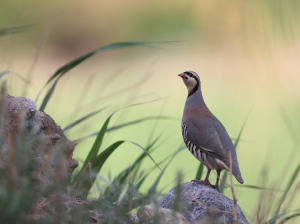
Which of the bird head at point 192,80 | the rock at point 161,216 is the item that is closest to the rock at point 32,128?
the rock at point 161,216

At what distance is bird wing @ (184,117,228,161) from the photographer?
→ 1.52 m

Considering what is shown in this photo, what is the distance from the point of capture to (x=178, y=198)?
22.2 inches

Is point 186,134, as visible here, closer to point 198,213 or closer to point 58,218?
point 198,213

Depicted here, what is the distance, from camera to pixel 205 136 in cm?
157

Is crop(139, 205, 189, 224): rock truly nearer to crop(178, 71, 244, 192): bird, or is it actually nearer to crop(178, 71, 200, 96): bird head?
crop(178, 71, 244, 192): bird

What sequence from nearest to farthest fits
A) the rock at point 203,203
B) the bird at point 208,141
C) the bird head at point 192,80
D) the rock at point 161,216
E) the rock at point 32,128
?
the rock at point 161,216, the rock at point 32,128, the rock at point 203,203, the bird at point 208,141, the bird head at point 192,80

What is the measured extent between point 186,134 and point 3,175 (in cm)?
112

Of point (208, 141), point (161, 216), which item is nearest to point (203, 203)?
point (208, 141)

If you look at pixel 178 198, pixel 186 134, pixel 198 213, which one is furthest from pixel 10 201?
pixel 186 134

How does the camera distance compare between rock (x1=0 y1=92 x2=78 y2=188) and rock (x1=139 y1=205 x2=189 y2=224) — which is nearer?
rock (x1=139 y1=205 x2=189 y2=224)

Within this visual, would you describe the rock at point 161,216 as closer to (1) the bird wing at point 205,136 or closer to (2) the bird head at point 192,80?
(1) the bird wing at point 205,136

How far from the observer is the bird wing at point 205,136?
4.98 ft

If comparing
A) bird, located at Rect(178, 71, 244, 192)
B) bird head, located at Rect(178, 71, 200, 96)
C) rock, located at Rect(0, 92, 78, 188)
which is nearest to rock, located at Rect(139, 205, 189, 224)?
rock, located at Rect(0, 92, 78, 188)

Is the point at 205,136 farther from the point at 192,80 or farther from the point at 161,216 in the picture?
the point at 161,216
